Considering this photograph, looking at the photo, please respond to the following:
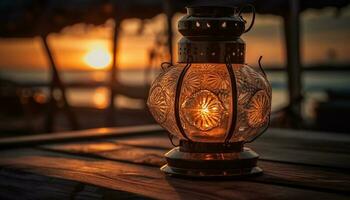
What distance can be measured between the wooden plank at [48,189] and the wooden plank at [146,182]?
0.08ft

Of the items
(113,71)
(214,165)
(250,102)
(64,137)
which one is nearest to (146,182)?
(214,165)

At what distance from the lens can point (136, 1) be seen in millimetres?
8047

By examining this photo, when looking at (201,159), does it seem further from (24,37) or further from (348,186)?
(24,37)

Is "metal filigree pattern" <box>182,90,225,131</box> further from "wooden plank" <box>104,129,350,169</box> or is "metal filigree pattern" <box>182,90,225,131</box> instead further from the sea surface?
the sea surface

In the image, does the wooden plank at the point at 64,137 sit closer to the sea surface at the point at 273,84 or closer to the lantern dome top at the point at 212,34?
the lantern dome top at the point at 212,34

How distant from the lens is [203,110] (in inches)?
54.4

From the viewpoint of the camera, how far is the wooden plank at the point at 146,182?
120 cm

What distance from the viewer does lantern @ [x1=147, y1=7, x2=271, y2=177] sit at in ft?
4.54

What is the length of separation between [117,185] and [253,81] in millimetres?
366

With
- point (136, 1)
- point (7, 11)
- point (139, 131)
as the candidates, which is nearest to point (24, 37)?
point (7, 11)

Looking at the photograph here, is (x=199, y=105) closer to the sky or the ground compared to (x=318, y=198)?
closer to the sky

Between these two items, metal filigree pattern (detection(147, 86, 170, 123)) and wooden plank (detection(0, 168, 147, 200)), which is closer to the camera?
wooden plank (detection(0, 168, 147, 200))

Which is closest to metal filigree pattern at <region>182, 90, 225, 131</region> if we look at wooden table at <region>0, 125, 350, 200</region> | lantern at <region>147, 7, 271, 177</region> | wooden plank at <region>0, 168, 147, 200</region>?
lantern at <region>147, 7, 271, 177</region>

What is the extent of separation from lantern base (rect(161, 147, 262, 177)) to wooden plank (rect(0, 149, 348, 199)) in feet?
0.12
